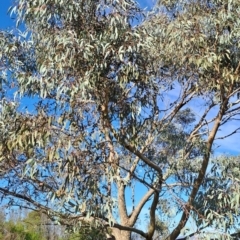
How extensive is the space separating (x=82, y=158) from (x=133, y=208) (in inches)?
84.8

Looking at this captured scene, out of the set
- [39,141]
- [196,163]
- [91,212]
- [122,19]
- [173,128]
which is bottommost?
[91,212]

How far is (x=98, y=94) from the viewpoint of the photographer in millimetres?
4070

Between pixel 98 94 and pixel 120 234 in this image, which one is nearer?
pixel 98 94

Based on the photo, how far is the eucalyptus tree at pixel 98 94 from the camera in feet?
12.5

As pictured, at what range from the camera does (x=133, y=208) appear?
5.80m

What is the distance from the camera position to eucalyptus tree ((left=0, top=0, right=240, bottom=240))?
Result: 380 cm

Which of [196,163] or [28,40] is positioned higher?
[28,40]

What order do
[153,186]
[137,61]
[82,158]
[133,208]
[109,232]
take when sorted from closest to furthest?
[82,158]
[137,61]
[153,186]
[109,232]
[133,208]

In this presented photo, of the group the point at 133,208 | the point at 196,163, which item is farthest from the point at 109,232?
the point at 196,163

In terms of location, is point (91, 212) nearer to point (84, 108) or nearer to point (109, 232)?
point (84, 108)

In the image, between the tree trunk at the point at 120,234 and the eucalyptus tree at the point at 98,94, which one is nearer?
the eucalyptus tree at the point at 98,94

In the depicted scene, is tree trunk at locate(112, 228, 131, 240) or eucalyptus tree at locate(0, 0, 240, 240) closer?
eucalyptus tree at locate(0, 0, 240, 240)

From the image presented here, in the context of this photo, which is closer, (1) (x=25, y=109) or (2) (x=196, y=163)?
(1) (x=25, y=109)

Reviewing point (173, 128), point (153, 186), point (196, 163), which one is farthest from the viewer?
point (173, 128)
